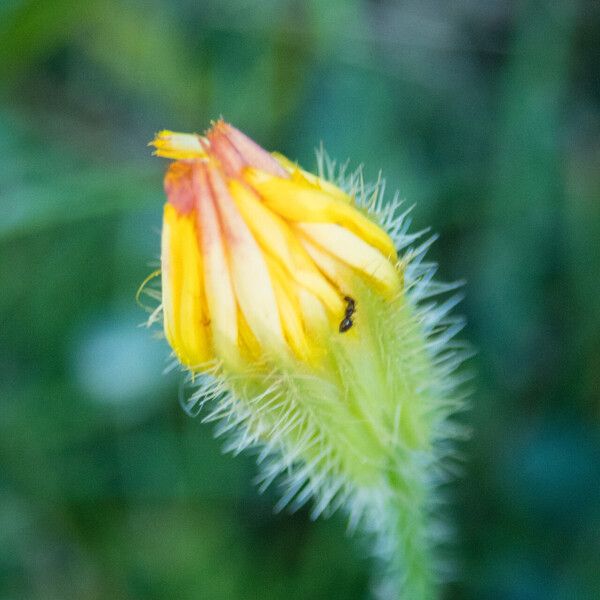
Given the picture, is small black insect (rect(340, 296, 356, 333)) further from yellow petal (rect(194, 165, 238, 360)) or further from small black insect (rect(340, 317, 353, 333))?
yellow petal (rect(194, 165, 238, 360))

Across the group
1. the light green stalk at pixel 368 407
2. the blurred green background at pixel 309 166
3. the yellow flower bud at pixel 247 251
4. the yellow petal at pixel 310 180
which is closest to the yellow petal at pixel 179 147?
the yellow flower bud at pixel 247 251

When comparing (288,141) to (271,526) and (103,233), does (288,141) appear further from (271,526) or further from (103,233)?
(271,526)

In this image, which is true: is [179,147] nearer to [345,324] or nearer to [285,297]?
[285,297]

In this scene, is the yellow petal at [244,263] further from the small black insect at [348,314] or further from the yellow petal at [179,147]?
the small black insect at [348,314]

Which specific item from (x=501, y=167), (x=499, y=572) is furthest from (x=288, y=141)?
(x=499, y=572)

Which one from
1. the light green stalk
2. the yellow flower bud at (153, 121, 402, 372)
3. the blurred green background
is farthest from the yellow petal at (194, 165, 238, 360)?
the blurred green background
